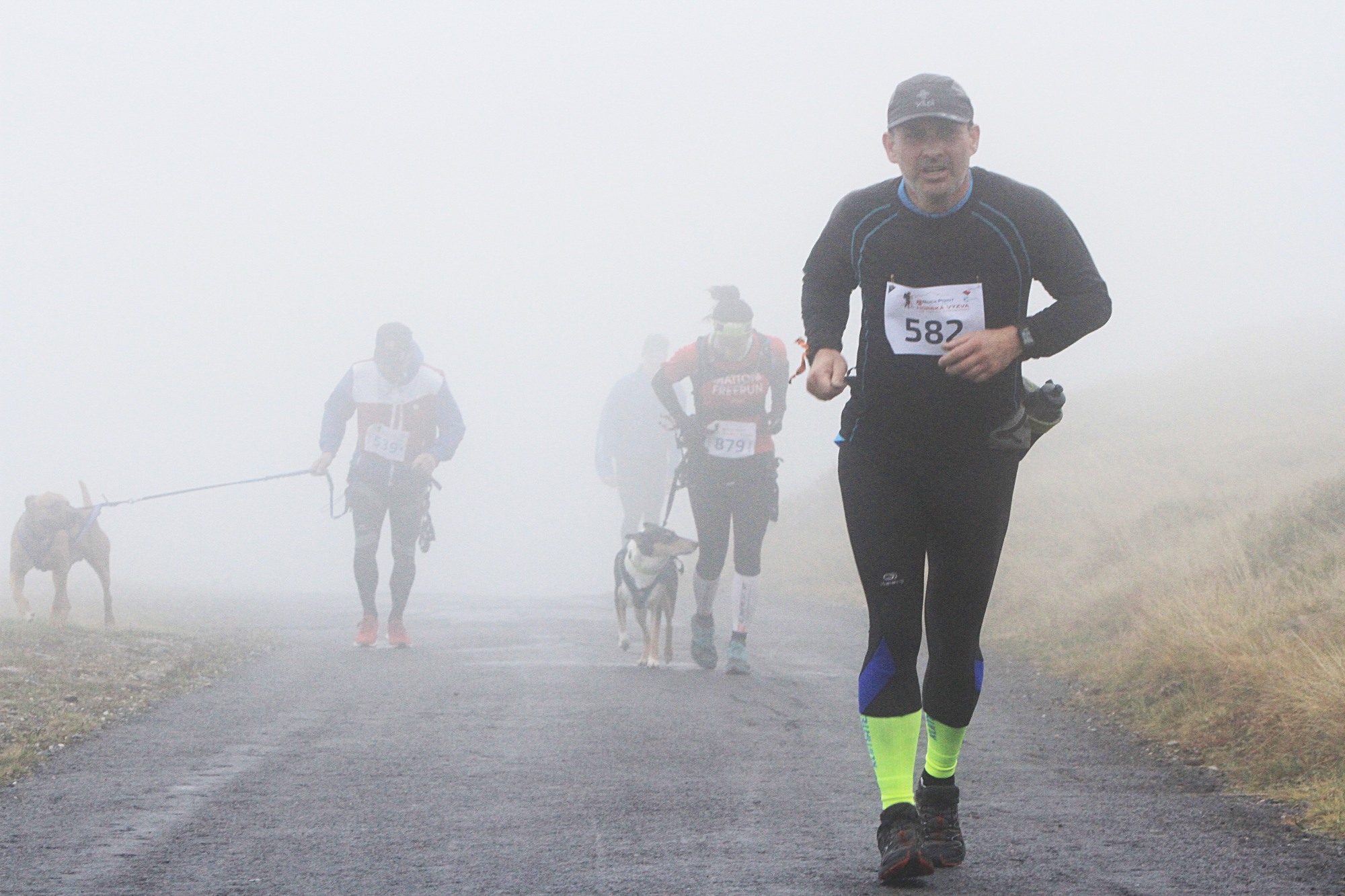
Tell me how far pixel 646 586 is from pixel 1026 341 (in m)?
5.32

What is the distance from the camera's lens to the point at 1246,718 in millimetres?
5152

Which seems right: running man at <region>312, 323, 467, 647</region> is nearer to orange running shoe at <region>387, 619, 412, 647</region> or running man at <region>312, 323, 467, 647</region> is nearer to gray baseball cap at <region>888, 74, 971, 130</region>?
orange running shoe at <region>387, 619, 412, 647</region>

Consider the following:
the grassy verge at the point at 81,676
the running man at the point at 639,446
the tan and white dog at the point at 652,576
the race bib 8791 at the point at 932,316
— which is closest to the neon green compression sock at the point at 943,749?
the race bib 8791 at the point at 932,316

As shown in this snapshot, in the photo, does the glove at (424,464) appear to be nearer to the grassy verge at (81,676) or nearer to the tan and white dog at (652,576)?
the grassy verge at (81,676)

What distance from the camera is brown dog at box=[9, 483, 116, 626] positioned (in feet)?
34.1

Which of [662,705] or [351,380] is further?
[351,380]

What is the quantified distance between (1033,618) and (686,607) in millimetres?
5162

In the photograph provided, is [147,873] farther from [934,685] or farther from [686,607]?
[686,607]

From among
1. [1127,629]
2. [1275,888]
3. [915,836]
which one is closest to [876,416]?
[915,836]

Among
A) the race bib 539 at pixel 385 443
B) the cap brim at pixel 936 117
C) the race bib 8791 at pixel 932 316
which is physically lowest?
the race bib 539 at pixel 385 443

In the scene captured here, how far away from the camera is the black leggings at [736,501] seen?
8.16 m

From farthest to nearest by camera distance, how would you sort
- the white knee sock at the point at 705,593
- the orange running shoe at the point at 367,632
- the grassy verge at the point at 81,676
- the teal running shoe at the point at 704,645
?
1. the orange running shoe at the point at 367,632
2. the white knee sock at the point at 705,593
3. the teal running shoe at the point at 704,645
4. the grassy verge at the point at 81,676

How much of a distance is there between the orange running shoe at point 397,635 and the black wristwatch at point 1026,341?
6.84 metres

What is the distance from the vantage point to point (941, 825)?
11.8 ft
